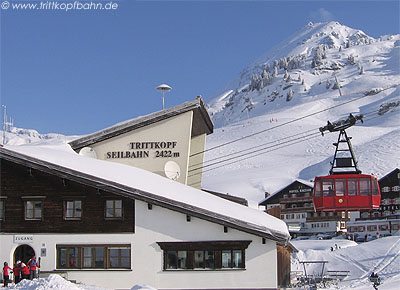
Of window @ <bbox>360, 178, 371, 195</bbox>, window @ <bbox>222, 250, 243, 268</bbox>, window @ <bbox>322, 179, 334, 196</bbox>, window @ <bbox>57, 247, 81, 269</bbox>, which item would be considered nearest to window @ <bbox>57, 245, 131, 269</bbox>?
window @ <bbox>57, 247, 81, 269</bbox>

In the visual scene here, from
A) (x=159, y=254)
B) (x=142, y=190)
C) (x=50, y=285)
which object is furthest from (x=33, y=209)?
(x=50, y=285)

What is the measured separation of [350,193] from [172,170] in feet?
31.7

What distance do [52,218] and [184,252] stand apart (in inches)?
207

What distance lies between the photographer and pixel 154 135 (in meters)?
31.1

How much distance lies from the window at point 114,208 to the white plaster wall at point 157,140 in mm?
8795

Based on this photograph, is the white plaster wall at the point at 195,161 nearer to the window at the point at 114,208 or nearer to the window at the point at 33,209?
the window at the point at 114,208

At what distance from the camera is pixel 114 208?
2205cm

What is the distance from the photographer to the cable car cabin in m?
31.0

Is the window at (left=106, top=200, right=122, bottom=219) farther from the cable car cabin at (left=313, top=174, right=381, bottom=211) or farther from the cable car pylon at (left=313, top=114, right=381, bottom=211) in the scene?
Answer: the cable car cabin at (left=313, top=174, right=381, bottom=211)

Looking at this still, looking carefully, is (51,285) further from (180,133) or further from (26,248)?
(180,133)

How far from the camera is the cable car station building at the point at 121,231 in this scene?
21.1 meters

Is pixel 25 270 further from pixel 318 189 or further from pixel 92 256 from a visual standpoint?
pixel 318 189

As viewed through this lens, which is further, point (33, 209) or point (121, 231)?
point (33, 209)

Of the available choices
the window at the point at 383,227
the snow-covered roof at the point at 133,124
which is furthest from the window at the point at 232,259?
the window at the point at 383,227
